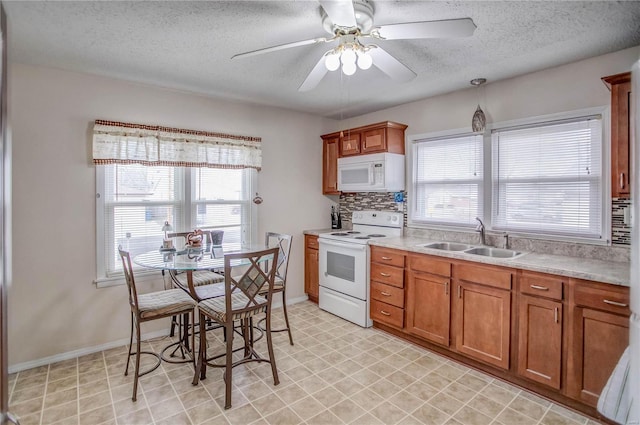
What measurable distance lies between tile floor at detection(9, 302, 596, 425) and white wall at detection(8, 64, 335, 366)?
0.27 meters

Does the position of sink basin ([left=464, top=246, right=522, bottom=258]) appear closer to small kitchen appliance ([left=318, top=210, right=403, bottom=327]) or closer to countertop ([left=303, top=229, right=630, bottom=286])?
countertop ([left=303, top=229, right=630, bottom=286])

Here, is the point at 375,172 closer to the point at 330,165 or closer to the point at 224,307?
the point at 330,165

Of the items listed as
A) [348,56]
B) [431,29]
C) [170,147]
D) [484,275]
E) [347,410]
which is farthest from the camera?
[170,147]

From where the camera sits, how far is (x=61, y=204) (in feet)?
9.43

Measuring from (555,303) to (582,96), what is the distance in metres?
1.61

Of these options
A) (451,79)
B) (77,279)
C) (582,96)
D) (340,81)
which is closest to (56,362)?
(77,279)

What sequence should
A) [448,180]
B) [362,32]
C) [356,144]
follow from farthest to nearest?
[356,144], [448,180], [362,32]

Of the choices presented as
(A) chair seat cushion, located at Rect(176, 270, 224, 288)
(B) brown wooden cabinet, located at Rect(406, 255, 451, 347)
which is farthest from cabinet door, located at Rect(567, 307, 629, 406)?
(A) chair seat cushion, located at Rect(176, 270, 224, 288)

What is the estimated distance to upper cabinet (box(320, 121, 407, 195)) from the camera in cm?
379

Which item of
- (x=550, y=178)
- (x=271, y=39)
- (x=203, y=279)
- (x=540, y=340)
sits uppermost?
(x=271, y=39)

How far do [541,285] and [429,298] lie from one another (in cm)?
91

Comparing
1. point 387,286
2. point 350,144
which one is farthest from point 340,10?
point 350,144

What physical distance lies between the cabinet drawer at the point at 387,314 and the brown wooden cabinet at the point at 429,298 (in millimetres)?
99

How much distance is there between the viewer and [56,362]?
112 inches
